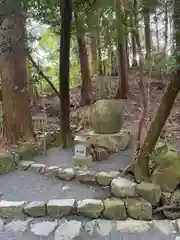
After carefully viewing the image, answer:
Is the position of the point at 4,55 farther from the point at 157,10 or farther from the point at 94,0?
the point at 157,10

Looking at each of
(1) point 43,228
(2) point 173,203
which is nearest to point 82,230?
(1) point 43,228

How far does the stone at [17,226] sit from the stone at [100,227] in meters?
0.62

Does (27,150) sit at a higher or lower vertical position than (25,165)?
higher

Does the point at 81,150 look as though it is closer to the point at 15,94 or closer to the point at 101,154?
the point at 101,154

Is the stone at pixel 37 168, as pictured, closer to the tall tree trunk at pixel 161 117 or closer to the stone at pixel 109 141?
the stone at pixel 109 141

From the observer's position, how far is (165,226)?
9.08 feet

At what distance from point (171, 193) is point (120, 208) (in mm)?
601

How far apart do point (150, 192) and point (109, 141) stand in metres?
1.20

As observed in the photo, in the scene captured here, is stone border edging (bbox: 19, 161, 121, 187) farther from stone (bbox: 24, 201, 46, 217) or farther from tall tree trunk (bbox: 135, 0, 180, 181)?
stone (bbox: 24, 201, 46, 217)

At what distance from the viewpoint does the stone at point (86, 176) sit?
342 cm

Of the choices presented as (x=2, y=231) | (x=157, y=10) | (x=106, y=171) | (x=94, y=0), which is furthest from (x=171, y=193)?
(x=94, y=0)

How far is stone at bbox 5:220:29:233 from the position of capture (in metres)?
2.78

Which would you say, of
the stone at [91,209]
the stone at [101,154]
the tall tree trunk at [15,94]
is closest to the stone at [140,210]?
the stone at [91,209]

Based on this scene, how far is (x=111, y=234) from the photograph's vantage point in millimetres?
2697
